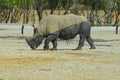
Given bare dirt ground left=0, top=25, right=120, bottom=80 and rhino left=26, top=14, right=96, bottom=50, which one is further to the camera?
rhino left=26, top=14, right=96, bottom=50

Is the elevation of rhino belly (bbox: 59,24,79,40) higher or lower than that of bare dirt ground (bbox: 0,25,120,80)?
lower

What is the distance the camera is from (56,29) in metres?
27.6

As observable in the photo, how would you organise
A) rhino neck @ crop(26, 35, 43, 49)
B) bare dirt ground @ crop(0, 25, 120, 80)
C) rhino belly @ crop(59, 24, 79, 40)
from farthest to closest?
rhino belly @ crop(59, 24, 79, 40), rhino neck @ crop(26, 35, 43, 49), bare dirt ground @ crop(0, 25, 120, 80)

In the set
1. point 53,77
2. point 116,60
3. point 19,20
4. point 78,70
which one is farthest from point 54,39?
point 19,20

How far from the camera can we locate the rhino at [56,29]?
2731 cm

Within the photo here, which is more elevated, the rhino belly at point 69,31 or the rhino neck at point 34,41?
the rhino belly at point 69,31

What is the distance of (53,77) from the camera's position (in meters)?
15.6

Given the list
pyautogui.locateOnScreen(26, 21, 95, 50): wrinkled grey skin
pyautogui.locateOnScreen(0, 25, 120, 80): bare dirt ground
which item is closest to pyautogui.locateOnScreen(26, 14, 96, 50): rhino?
pyautogui.locateOnScreen(26, 21, 95, 50): wrinkled grey skin

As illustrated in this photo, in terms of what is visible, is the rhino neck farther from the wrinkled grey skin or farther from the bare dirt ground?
the bare dirt ground

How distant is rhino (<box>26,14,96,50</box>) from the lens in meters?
27.3

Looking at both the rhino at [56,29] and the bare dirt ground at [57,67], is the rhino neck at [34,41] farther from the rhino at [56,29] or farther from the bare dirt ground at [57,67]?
the bare dirt ground at [57,67]

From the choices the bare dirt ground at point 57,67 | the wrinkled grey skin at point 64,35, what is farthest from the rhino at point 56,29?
the bare dirt ground at point 57,67

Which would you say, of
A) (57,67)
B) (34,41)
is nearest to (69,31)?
(34,41)

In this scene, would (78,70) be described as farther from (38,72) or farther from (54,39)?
(54,39)
